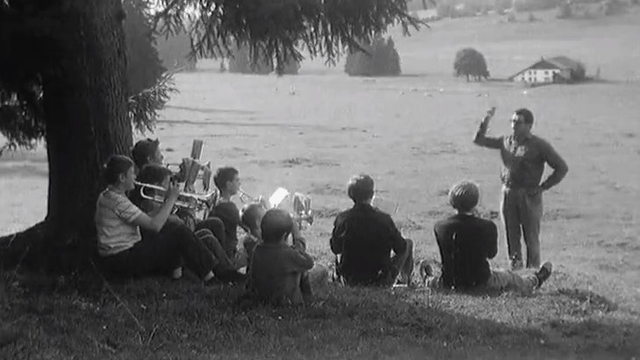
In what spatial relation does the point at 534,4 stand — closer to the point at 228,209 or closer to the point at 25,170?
the point at 228,209

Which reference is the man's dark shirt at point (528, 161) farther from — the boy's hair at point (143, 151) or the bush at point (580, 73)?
the boy's hair at point (143, 151)

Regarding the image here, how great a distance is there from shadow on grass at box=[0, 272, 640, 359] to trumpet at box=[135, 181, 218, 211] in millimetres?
584

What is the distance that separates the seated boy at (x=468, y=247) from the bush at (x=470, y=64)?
4.59 metres

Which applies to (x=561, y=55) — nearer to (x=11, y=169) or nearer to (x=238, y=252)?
(x=238, y=252)

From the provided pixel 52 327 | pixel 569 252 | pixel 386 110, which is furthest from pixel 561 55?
pixel 52 327

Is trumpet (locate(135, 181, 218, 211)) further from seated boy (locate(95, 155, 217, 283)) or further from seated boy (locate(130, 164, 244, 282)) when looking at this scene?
seated boy (locate(95, 155, 217, 283))

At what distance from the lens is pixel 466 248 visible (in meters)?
7.14

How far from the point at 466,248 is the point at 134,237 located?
2.14 metres

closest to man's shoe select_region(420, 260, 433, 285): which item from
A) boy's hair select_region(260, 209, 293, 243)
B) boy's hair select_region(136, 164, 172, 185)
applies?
boy's hair select_region(260, 209, 293, 243)

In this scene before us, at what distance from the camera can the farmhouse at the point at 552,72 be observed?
1066 centimetres

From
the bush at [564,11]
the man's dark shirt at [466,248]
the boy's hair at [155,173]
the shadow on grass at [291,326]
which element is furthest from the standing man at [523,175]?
the boy's hair at [155,173]

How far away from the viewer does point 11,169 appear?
16062 mm

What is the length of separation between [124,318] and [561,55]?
6.05m

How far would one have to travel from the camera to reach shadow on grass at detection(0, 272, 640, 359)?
5402 millimetres
